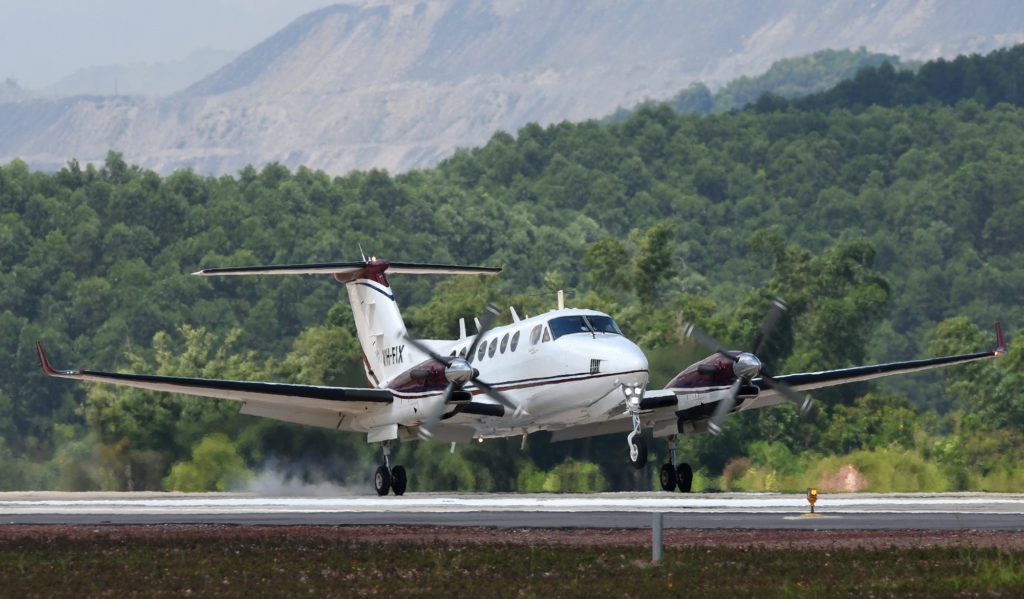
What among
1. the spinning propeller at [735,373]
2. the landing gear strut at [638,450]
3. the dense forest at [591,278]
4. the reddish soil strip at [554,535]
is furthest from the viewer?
the dense forest at [591,278]

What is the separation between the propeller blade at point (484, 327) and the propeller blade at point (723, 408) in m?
5.11

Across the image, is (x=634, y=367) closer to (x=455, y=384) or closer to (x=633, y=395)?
(x=633, y=395)

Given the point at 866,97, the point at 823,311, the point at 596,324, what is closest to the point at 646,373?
the point at 596,324

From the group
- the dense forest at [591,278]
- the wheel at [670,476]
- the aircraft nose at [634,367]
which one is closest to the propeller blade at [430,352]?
the aircraft nose at [634,367]

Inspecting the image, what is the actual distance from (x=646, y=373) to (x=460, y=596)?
13643 millimetres

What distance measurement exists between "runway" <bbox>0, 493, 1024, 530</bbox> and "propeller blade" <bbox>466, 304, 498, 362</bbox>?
336 centimetres

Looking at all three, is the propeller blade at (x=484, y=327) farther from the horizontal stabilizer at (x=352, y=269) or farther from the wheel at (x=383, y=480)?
the wheel at (x=383, y=480)

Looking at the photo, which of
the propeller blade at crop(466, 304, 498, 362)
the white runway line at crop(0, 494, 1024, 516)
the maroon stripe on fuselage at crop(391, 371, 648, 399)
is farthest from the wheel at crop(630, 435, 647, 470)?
the propeller blade at crop(466, 304, 498, 362)

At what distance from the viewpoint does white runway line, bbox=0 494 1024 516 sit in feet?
106

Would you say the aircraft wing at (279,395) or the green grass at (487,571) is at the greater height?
the aircraft wing at (279,395)

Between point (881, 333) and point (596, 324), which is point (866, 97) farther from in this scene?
point (596, 324)

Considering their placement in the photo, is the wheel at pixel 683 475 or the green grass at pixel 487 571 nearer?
the green grass at pixel 487 571

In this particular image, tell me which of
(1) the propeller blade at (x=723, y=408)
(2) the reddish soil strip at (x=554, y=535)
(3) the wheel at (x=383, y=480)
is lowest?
(2) the reddish soil strip at (x=554, y=535)

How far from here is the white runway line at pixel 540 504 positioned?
3244 cm
